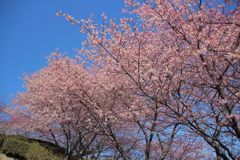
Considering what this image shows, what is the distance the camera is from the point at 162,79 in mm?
5156

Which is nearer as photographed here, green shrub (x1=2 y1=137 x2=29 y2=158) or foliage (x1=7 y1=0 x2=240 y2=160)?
foliage (x1=7 y1=0 x2=240 y2=160)

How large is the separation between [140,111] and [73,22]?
138 inches

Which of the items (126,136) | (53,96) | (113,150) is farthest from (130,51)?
(113,150)

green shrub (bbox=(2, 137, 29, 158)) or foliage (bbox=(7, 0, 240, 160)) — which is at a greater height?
foliage (bbox=(7, 0, 240, 160))

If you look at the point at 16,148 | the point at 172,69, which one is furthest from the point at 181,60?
the point at 16,148

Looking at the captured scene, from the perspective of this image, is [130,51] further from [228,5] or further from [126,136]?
[126,136]

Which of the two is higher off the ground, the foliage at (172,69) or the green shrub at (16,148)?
the foliage at (172,69)

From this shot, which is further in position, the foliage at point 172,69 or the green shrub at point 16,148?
the green shrub at point 16,148

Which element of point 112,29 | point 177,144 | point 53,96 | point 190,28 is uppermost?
point 112,29

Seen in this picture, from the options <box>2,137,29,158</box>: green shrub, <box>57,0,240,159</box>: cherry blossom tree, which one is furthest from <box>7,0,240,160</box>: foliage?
<box>2,137,29,158</box>: green shrub

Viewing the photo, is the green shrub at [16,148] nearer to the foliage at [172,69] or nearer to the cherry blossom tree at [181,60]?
the foliage at [172,69]

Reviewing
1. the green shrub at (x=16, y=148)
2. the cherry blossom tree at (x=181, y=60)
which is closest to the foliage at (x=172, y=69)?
the cherry blossom tree at (x=181, y=60)

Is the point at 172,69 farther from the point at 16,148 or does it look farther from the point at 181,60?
the point at 16,148

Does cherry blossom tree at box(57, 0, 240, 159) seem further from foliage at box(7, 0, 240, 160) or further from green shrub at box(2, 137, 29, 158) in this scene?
green shrub at box(2, 137, 29, 158)
